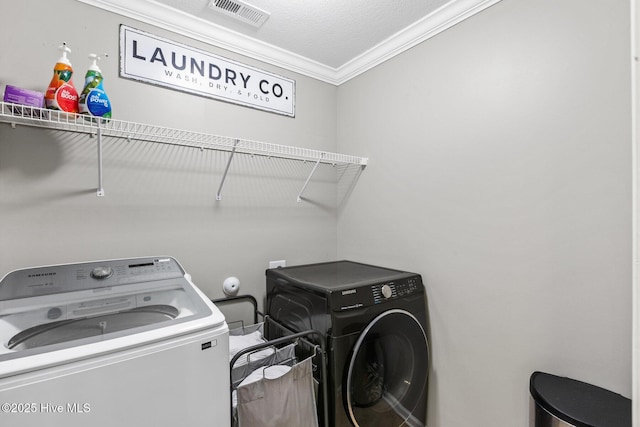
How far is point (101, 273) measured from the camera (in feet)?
4.48

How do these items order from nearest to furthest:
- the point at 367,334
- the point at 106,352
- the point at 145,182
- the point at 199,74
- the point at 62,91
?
the point at 106,352 < the point at 62,91 < the point at 367,334 < the point at 145,182 < the point at 199,74

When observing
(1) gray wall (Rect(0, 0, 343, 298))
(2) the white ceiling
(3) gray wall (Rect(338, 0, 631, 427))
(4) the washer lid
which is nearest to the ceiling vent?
(2) the white ceiling

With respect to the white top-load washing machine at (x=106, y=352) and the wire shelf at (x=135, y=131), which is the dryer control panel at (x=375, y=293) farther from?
the wire shelf at (x=135, y=131)

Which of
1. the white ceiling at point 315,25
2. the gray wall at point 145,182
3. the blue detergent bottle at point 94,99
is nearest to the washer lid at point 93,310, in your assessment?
the gray wall at point 145,182

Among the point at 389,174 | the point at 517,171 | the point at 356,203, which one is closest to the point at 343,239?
the point at 356,203

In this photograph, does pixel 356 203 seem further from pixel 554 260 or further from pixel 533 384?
pixel 533 384

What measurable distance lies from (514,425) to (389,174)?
154 centimetres

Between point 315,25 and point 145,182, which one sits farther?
point 315,25

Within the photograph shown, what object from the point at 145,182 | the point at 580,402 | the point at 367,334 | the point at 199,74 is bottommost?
the point at 580,402

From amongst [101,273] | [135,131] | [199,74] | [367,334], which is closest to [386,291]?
[367,334]

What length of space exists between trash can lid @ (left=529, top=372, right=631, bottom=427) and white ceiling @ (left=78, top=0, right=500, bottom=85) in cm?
184

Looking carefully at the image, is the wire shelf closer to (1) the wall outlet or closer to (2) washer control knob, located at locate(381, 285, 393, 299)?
(1) the wall outlet

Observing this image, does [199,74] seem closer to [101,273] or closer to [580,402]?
[101,273]

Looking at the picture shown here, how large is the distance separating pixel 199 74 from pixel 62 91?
771 mm
